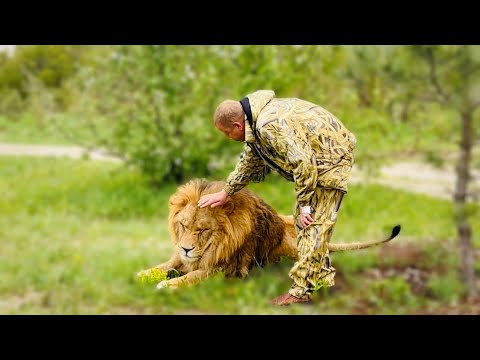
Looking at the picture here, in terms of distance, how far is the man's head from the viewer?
296 cm

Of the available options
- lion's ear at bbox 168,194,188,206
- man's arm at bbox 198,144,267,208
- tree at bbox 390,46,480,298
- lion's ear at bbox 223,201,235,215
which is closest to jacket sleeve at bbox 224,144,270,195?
man's arm at bbox 198,144,267,208

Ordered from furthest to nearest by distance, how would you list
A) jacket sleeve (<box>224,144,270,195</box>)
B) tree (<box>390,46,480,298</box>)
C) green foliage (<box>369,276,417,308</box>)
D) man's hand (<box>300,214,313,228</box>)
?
1. green foliage (<box>369,276,417,308</box>)
2. tree (<box>390,46,480,298</box>)
3. jacket sleeve (<box>224,144,270,195</box>)
4. man's hand (<box>300,214,313,228</box>)

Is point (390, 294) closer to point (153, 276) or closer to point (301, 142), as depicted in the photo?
point (153, 276)

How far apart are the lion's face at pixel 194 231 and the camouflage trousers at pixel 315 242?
0.45 meters

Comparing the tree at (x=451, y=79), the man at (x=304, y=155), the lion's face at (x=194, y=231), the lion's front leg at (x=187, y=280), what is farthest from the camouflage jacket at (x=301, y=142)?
the tree at (x=451, y=79)

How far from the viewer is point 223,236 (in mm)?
3248

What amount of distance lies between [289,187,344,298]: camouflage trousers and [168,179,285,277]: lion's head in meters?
0.32

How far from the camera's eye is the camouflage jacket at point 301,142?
9.57 ft

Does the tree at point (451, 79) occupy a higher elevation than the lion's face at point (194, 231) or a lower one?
higher

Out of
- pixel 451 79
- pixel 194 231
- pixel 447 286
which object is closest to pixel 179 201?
pixel 194 231

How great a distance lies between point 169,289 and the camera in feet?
10.5

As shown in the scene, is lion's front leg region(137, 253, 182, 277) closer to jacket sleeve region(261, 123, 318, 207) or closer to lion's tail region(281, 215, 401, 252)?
lion's tail region(281, 215, 401, 252)

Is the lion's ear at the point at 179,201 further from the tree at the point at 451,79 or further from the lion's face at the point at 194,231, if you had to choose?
the tree at the point at 451,79

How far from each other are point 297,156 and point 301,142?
2.9 inches
